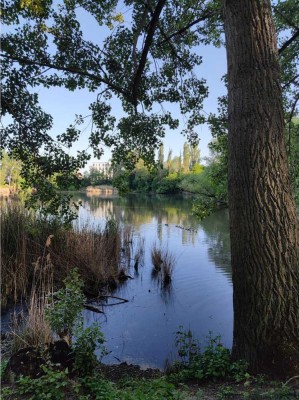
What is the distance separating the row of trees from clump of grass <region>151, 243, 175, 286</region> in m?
4.51

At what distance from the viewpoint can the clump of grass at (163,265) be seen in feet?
32.0

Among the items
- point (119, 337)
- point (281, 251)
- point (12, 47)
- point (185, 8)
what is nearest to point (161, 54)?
point (185, 8)

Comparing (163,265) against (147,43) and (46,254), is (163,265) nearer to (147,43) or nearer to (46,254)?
(46,254)

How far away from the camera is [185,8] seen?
6.24 metres

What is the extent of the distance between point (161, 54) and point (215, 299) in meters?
5.66

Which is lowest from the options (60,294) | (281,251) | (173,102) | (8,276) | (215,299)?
(215,299)

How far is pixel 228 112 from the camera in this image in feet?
11.5

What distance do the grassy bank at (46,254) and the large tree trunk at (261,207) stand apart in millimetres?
4518

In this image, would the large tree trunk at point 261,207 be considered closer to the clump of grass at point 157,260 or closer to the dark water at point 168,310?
the dark water at point 168,310

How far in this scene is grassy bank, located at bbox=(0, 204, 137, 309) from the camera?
7121 millimetres

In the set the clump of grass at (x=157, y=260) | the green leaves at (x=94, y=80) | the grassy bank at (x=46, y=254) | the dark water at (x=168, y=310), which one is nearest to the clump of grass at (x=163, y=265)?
the clump of grass at (x=157, y=260)

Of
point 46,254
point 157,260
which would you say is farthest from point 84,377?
point 157,260

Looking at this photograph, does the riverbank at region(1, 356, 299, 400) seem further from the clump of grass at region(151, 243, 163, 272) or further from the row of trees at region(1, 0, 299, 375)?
the clump of grass at region(151, 243, 163, 272)

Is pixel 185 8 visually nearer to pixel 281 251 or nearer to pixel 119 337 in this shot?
pixel 281 251
